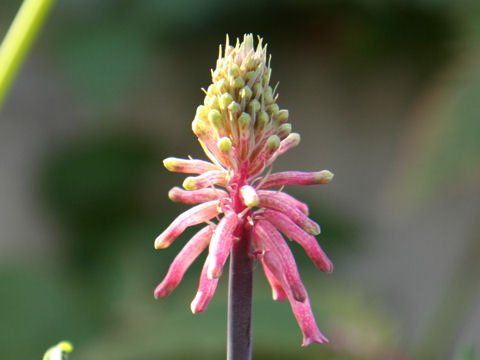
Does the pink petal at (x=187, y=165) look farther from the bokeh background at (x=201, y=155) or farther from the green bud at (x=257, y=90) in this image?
the bokeh background at (x=201, y=155)

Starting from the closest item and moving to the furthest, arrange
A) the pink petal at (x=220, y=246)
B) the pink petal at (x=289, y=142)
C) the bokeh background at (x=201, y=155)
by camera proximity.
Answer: the pink petal at (x=220, y=246) < the pink petal at (x=289, y=142) < the bokeh background at (x=201, y=155)

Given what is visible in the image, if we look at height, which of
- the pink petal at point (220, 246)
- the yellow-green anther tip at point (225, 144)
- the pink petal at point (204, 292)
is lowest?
the pink petal at point (204, 292)

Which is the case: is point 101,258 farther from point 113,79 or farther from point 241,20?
point 241,20

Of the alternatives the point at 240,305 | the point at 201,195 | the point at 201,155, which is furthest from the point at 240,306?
the point at 201,155

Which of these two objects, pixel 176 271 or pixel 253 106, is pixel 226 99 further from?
pixel 176 271

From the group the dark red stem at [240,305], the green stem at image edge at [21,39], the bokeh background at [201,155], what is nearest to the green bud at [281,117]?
the dark red stem at [240,305]

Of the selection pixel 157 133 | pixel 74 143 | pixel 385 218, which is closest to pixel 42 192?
pixel 74 143

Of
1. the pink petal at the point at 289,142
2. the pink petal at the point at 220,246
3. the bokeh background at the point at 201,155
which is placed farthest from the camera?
the bokeh background at the point at 201,155
